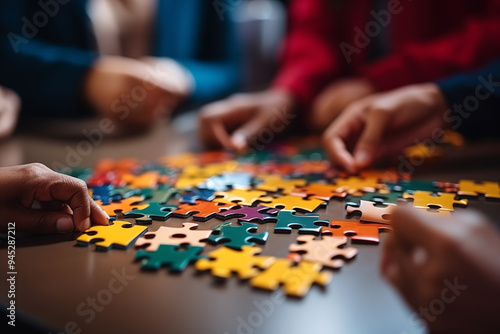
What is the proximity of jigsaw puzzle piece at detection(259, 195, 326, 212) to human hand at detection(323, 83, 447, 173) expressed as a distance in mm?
257

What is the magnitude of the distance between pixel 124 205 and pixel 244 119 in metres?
0.79

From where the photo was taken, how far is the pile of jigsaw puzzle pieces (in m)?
0.63

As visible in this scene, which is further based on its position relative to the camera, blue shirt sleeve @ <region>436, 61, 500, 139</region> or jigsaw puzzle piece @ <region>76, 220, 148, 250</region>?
blue shirt sleeve @ <region>436, 61, 500, 139</region>

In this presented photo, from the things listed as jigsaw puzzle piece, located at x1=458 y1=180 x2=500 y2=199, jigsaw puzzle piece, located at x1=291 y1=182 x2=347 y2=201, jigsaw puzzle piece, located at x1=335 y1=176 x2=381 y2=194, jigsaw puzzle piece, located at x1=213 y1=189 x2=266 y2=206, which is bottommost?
jigsaw puzzle piece, located at x1=458 y1=180 x2=500 y2=199

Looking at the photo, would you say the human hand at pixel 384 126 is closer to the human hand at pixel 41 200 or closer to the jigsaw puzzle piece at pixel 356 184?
the jigsaw puzzle piece at pixel 356 184

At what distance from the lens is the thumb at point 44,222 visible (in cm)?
73

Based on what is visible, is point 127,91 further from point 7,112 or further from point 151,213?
point 151,213

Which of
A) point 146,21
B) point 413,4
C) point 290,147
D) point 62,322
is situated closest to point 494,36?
point 413,4

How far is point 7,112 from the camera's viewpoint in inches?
60.2

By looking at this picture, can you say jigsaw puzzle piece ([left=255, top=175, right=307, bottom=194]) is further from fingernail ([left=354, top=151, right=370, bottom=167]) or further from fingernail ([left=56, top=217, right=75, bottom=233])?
fingernail ([left=56, top=217, right=75, bottom=233])

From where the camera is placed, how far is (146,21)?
2291mm

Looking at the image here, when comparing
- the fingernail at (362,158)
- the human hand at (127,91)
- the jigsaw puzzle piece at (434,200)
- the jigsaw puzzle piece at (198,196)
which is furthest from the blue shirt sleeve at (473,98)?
the human hand at (127,91)

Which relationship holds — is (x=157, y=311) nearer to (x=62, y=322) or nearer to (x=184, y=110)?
(x=62, y=322)

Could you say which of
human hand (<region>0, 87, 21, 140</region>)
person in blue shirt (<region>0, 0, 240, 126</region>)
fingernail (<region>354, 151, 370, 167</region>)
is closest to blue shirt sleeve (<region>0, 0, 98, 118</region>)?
person in blue shirt (<region>0, 0, 240, 126</region>)
